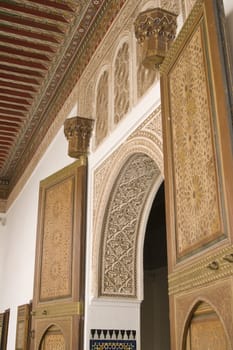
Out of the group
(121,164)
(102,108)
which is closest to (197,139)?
(121,164)

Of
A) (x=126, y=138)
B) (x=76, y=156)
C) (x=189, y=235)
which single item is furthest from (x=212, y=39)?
(x=76, y=156)

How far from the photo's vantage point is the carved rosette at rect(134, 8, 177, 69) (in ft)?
Result: 7.37

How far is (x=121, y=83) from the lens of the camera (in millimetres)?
3010

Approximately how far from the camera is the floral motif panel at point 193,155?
1491 millimetres

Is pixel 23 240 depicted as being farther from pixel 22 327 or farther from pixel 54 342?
pixel 54 342

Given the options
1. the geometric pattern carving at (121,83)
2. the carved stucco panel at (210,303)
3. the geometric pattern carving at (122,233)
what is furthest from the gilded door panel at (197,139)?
the geometric pattern carving at (122,233)

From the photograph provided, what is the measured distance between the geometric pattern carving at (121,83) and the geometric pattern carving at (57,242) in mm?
740

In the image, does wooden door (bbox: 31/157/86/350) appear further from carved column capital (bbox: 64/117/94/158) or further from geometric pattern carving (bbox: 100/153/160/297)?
geometric pattern carving (bbox: 100/153/160/297)

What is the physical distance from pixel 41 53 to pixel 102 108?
0.93 m

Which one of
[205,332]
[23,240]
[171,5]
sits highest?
[171,5]

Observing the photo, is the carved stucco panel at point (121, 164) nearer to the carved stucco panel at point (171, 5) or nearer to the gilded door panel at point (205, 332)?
the carved stucco panel at point (171, 5)

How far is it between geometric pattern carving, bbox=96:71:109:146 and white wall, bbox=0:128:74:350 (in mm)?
593

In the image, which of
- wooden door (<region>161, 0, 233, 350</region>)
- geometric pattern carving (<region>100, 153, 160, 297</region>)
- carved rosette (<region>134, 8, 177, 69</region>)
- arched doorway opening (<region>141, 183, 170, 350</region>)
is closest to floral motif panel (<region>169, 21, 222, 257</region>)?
wooden door (<region>161, 0, 233, 350</region>)

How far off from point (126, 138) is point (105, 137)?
406 mm
